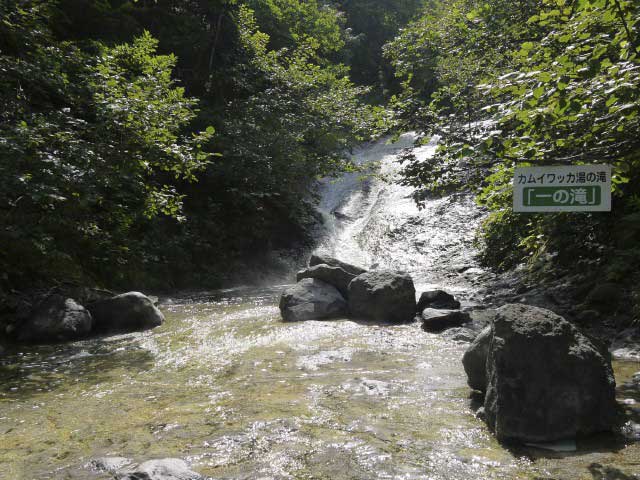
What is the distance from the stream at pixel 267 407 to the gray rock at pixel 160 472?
16 cm

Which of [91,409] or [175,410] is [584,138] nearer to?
[175,410]

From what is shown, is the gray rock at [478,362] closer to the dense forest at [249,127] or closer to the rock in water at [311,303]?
the dense forest at [249,127]

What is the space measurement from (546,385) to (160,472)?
9.92ft

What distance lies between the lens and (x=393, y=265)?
1705cm

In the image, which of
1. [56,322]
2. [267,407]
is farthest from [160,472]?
[56,322]

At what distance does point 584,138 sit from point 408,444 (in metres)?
3.11

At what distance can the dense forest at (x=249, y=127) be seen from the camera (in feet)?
16.1

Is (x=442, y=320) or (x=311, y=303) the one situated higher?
(x=311, y=303)

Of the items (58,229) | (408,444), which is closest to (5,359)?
(58,229)

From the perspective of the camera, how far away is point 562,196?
4.00m

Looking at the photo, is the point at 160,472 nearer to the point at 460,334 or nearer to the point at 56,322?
the point at 460,334

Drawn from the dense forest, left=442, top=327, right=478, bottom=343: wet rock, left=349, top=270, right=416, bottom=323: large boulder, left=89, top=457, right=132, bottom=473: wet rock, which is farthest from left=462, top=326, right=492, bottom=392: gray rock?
left=349, top=270, right=416, bottom=323: large boulder

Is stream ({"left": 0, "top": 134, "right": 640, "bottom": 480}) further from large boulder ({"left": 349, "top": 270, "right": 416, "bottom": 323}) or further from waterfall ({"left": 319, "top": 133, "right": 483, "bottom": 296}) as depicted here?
waterfall ({"left": 319, "top": 133, "right": 483, "bottom": 296})

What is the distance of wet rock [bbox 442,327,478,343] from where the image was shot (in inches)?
318
